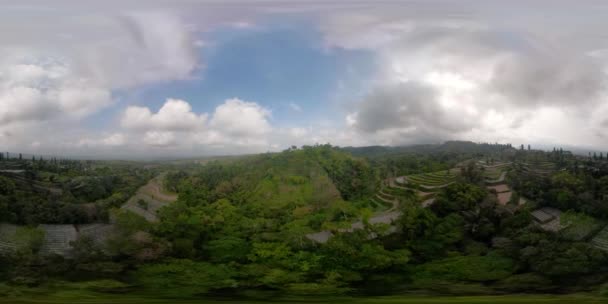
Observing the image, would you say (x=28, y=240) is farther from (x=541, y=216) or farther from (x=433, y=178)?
(x=541, y=216)

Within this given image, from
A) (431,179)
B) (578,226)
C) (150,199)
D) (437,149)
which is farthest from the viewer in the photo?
(437,149)

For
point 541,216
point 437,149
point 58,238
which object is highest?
point 437,149

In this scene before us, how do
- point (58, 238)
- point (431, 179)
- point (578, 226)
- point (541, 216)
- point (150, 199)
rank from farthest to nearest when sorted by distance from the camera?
point (431, 179) < point (150, 199) < point (541, 216) < point (58, 238) < point (578, 226)

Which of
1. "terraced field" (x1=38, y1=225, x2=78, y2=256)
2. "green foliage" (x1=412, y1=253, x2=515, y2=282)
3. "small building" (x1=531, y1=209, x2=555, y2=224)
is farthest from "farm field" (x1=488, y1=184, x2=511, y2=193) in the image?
"terraced field" (x1=38, y1=225, x2=78, y2=256)

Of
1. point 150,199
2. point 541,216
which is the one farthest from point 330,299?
point 541,216

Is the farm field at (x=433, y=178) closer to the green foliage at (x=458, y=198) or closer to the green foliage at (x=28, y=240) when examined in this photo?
the green foliage at (x=458, y=198)

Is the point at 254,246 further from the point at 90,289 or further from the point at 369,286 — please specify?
the point at 90,289

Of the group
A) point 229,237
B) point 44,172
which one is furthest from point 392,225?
point 44,172

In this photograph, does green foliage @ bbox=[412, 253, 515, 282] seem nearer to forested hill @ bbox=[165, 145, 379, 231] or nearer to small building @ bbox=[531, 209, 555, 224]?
small building @ bbox=[531, 209, 555, 224]
